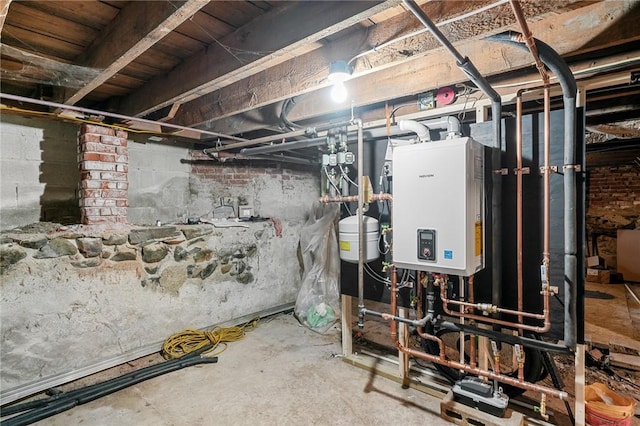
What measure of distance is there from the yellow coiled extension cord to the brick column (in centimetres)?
118

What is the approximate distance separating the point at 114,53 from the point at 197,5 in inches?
26.4

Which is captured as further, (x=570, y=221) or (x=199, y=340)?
(x=199, y=340)

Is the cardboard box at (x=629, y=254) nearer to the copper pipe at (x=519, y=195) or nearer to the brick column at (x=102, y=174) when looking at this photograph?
the copper pipe at (x=519, y=195)

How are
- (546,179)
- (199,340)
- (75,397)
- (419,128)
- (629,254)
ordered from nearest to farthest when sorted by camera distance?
(546,179), (419,128), (75,397), (199,340), (629,254)

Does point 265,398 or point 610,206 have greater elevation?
point 610,206

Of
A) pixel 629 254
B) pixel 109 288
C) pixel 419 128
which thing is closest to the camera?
pixel 419 128

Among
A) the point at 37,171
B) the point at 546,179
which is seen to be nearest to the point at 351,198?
the point at 546,179

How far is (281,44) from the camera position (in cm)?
142

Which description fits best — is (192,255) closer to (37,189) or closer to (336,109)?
(37,189)

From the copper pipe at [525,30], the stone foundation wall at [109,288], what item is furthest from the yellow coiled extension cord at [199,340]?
the copper pipe at [525,30]

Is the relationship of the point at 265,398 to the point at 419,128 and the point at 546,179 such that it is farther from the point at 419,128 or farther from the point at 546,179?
the point at 546,179

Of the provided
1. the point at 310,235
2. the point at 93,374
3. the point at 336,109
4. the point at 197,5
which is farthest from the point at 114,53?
the point at 310,235

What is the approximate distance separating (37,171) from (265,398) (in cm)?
246

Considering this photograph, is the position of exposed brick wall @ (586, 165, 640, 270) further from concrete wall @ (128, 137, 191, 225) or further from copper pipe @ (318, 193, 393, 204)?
concrete wall @ (128, 137, 191, 225)
